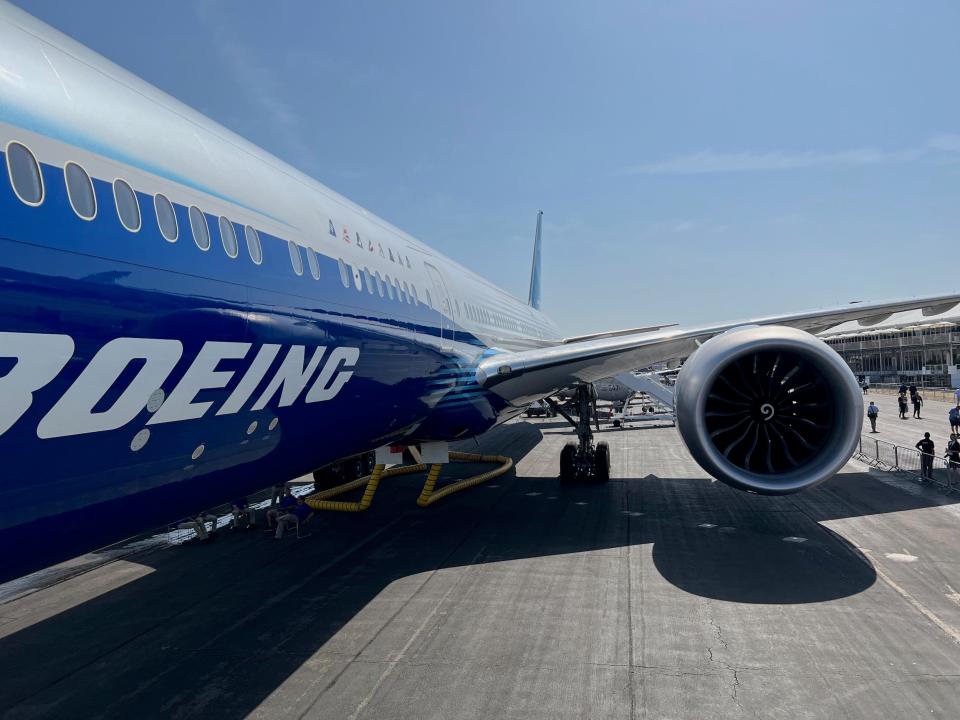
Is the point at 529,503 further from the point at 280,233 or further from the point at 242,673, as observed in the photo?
the point at 280,233

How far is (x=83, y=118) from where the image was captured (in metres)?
3.73

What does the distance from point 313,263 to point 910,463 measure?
58.4ft

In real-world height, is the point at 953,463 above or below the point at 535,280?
below

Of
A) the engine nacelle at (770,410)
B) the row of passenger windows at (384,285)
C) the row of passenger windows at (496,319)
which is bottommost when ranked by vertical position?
the engine nacelle at (770,410)

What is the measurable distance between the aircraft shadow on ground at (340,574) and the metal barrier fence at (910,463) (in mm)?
1549

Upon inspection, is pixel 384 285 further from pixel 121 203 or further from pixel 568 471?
pixel 568 471

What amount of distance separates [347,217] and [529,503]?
7.53 m

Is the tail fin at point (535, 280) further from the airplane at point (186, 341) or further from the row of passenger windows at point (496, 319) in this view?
the airplane at point (186, 341)

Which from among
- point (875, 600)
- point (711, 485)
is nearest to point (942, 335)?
point (711, 485)

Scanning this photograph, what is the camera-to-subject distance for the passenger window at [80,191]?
136 inches

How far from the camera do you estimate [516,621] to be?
679 cm

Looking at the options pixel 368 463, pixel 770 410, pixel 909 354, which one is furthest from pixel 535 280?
pixel 909 354

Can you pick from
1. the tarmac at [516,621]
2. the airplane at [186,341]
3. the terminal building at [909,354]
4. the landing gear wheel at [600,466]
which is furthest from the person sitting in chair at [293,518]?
the terminal building at [909,354]

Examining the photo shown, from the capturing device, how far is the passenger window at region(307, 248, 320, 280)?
19.9 feet
